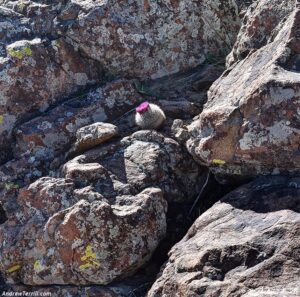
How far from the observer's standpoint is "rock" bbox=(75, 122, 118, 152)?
512cm

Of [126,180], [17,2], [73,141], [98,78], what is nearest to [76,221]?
[126,180]

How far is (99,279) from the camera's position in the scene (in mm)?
4309

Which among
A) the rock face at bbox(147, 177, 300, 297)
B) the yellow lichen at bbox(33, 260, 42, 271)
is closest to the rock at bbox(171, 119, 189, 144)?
the rock face at bbox(147, 177, 300, 297)

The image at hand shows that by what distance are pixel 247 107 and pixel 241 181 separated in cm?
72

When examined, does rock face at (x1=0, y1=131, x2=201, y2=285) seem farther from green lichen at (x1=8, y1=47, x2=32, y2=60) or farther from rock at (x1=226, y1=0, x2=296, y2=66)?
green lichen at (x1=8, y1=47, x2=32, y2=60)

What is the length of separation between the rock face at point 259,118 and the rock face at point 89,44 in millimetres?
1487

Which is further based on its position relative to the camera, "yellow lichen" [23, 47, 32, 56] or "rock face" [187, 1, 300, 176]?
"yellow lichen" [23, 47, 32, 56]

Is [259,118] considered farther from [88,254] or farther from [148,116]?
[88,254]

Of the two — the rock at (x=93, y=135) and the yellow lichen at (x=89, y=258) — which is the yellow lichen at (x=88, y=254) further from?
the rock at (x=93, y=135)

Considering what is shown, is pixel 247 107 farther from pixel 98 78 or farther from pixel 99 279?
pixel 98 78

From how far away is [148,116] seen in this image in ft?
17.5

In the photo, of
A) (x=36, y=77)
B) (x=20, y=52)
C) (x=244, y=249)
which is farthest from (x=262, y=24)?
(x=20, y=52)

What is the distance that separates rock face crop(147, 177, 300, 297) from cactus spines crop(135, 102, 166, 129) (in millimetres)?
1356

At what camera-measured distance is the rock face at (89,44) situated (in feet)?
18.9
